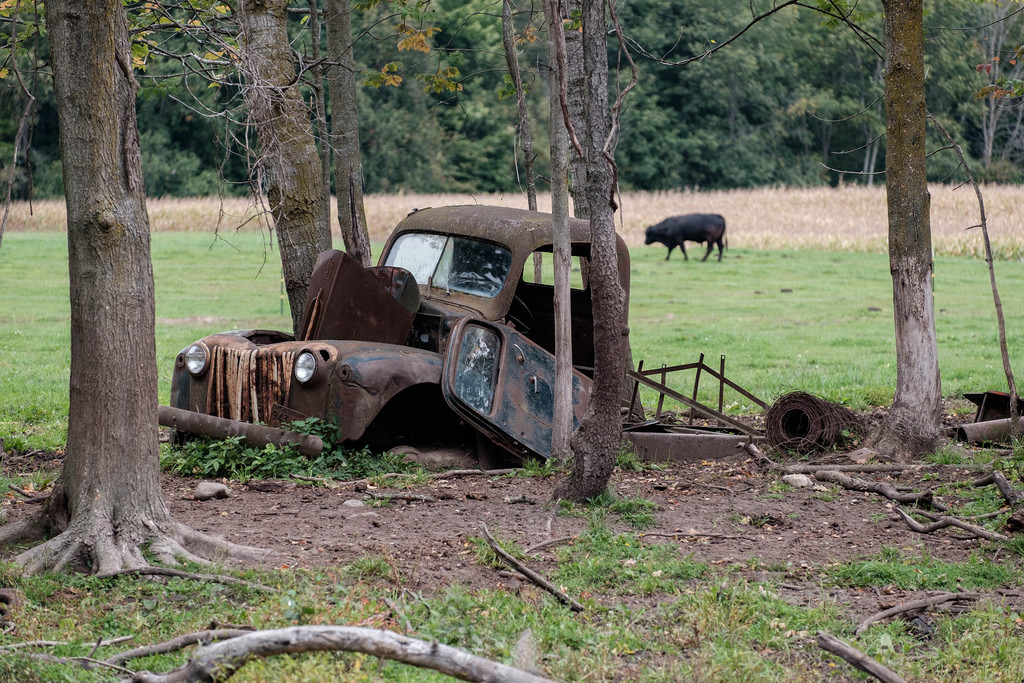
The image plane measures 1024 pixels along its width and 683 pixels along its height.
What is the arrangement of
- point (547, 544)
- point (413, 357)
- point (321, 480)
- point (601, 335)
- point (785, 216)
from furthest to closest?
point (785, 216), point (413, 357), point (321, 480), point (601, 335), point (547, 544)

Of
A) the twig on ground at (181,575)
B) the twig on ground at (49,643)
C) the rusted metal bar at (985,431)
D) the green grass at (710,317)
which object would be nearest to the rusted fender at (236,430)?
the green grass at (710,317)

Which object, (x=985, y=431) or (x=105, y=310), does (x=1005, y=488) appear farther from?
(x=105, y=310)

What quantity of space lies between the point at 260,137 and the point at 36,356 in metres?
6.67

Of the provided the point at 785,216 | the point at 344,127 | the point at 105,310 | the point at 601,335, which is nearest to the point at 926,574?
the point at 601,335

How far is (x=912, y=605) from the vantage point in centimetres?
465

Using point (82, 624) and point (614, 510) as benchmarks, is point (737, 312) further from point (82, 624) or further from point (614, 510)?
point (82, 624)

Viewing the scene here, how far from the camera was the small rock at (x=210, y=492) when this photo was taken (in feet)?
21.1

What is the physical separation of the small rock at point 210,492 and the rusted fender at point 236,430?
1.97ft

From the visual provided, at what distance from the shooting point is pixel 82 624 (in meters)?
4.29

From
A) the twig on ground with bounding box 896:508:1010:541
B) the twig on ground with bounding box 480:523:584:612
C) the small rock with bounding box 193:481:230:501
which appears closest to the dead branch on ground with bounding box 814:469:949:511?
the twig on ground with bounding box 896:508:1010:541

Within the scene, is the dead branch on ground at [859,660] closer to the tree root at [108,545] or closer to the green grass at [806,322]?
the tree root at [108,545]

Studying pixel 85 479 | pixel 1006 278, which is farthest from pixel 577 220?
pixel 1006 278

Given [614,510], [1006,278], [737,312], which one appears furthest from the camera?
[1006,278]

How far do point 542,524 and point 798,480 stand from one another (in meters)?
2.15
